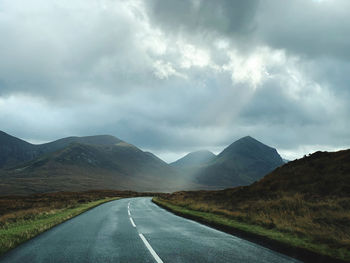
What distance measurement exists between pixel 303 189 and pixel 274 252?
22.8 metres

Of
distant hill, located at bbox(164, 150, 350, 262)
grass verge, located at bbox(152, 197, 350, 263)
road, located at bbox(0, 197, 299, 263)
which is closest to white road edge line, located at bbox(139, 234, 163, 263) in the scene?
road, located at bbox(0, 197, 299, 263)

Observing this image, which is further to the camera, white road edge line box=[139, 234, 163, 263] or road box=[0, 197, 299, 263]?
road box=[0, 197, 299, 263]

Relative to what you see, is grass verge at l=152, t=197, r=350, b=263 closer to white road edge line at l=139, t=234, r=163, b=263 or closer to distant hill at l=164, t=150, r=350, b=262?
distant hill at l=164, t=150, r=350, b=262

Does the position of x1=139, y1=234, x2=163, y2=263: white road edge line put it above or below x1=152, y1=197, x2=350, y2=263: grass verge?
below

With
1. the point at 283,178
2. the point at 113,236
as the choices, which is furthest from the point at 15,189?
the point at 113,236

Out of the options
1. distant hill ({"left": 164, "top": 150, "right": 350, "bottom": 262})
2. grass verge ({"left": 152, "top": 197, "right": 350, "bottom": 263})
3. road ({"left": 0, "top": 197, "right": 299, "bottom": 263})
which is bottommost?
road ({"left": 0, "top": 197, "right": 299, "bottom": 263})

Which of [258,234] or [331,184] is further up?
[331,184]

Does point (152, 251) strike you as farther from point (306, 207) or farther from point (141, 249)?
point (306, 207)

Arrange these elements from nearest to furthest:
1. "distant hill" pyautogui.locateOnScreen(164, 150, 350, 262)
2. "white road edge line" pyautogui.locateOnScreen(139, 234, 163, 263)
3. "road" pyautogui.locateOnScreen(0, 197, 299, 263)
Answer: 1. "white road edge line" pyautogui.locateOnScreen(139, 234, 163, 263)
2. "road" pyautogui.locateOnScreen(0, 197, 299, 263)
3. "distant hill" pyautogui.locateOnScreen(164, 150, 350, 262)

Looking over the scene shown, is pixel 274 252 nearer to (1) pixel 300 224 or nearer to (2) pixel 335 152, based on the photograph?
(1) pixel 300 224

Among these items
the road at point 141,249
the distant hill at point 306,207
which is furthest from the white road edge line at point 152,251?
the distant hill at point 306,207

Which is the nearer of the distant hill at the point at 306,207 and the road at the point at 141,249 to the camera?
the road at the point at 141,249

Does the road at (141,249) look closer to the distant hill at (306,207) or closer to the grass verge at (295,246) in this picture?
the grass verge at (295,246)

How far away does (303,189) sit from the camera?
94.9ft
